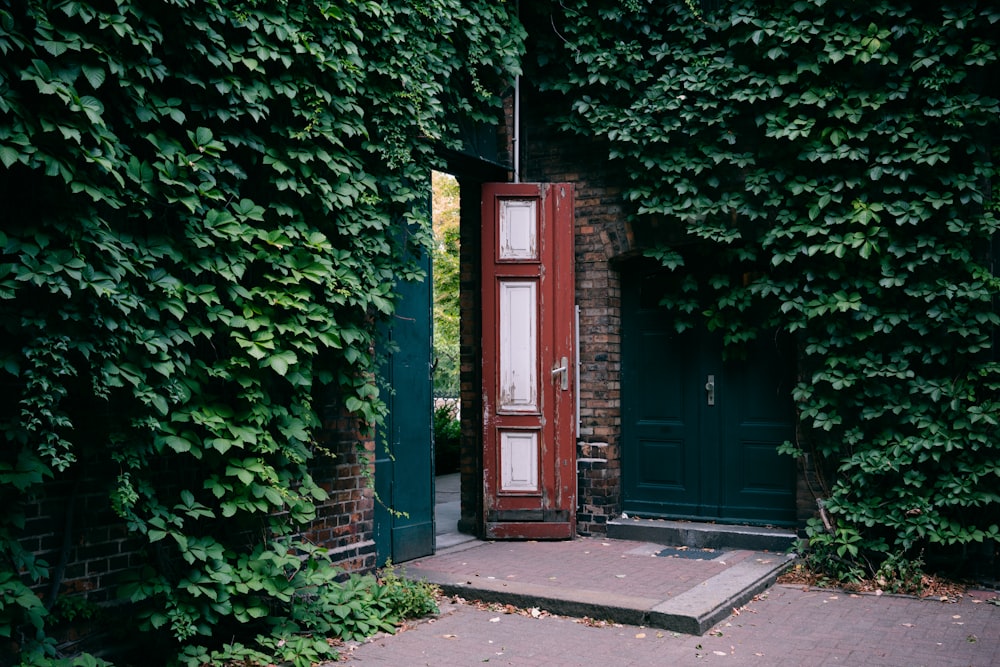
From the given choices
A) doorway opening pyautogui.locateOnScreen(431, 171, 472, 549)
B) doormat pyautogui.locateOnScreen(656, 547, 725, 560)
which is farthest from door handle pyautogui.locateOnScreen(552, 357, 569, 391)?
doormat pyautogui.locateOnScreen(656, 547, 725, 560)

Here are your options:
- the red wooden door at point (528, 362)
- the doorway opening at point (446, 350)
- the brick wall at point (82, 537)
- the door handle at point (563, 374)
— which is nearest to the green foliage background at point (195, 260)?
the brick wall at point (82, 537)

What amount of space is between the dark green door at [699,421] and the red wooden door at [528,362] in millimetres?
709

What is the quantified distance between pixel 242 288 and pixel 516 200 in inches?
143

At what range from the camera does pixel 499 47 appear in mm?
7199

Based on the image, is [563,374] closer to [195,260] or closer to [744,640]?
[744,640]

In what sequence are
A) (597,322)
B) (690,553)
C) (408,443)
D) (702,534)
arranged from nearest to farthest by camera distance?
(408,443), (690,553), (702,534), (597,322)

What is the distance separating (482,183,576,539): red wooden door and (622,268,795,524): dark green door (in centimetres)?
71

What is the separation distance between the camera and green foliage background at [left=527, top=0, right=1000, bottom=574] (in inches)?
249

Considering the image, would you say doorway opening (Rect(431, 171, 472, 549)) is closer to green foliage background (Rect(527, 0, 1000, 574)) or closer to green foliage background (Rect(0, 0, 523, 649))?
green foliage background (Rect(0, 0, 523, 649))

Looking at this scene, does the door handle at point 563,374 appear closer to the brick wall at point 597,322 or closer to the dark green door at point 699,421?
the brick wall at point 597,322

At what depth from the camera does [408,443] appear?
7016mm

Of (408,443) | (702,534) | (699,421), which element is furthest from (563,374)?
(702,534)

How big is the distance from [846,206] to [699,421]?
2295mm

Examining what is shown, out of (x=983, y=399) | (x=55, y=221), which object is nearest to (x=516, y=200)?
(x=983, y=399)
